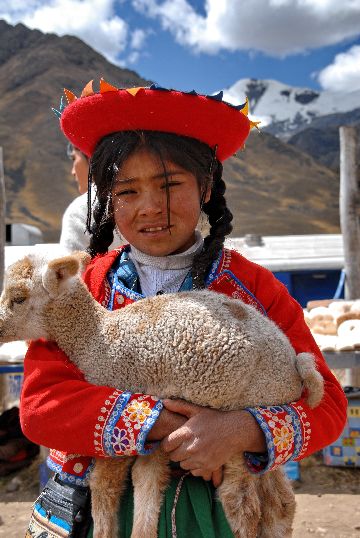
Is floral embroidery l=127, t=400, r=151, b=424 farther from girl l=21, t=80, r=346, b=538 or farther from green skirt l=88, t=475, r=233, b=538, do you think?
green skirt l=88, t=475, r=233, b=538

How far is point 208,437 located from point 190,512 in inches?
9.5

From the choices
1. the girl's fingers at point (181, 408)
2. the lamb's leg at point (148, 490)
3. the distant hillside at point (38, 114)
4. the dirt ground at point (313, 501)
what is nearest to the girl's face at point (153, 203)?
the girl's fingers at point (181, 408)

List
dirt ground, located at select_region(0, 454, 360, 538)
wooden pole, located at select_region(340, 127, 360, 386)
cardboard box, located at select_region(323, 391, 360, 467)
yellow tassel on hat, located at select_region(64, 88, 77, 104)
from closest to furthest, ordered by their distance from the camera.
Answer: yellow tassel on hat, located at select_region(64, 88, 77, 104), dirt ground, located at select_region(0, 454, 360, 538), cardboard box, located at select_region(323, 391, 360, 467), wooden pole, located at select_region(340, 127, 360, 386)

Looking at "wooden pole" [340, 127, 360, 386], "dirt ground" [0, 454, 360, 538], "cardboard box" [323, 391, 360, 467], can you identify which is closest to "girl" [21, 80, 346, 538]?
"dirt ground" [0, 454, 360, 538]

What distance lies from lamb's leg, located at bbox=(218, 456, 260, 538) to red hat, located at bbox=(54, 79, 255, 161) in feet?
2.86

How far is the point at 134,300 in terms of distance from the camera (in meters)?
1.53

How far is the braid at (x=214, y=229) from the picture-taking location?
1520 millimetres

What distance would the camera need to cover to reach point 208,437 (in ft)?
4.06

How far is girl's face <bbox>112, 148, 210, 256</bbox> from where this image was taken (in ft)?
4.84

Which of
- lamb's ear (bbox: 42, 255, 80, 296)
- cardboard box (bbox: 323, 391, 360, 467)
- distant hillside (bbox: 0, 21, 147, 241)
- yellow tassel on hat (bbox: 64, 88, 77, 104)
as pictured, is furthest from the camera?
distant hillside (bbox: 0, 21, 147, 241)

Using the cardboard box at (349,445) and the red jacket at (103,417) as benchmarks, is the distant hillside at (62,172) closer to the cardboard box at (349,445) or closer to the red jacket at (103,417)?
the cardboard box at (349,445)

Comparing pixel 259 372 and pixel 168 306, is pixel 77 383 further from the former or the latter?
pixel 259 372

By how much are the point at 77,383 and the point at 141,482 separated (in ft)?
0.89

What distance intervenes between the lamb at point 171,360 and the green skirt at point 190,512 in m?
0.04
